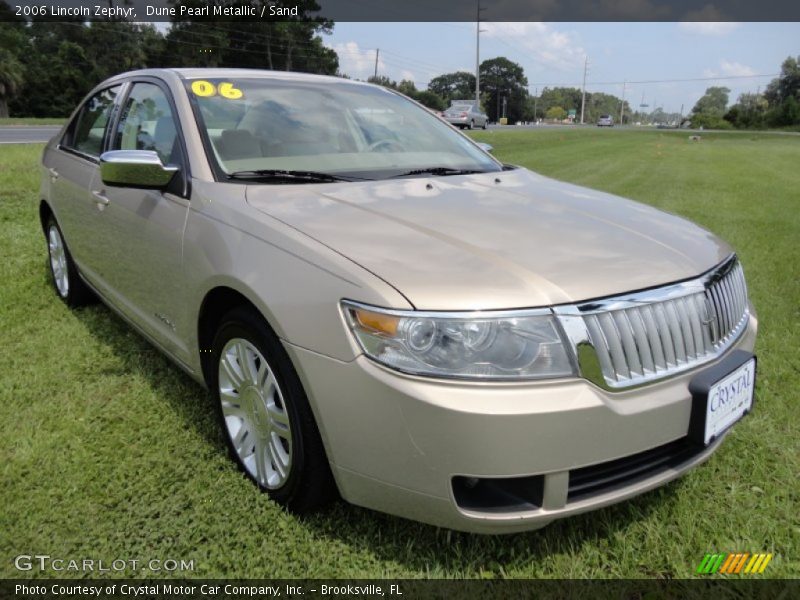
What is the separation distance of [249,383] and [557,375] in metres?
1.12

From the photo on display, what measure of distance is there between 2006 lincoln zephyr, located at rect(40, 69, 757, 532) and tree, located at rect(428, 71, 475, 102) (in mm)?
127768

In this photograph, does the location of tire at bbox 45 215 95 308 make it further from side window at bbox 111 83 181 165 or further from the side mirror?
the side mirror

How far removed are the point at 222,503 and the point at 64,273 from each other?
2.82m

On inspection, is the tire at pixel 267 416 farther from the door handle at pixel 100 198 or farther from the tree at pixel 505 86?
the tree at pixel 505 86

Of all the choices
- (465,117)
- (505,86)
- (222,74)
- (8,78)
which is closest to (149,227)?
(222,74)

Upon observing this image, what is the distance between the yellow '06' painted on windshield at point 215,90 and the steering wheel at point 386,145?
655 mm

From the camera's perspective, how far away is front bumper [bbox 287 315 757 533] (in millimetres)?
1613

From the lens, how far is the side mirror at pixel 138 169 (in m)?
2.52

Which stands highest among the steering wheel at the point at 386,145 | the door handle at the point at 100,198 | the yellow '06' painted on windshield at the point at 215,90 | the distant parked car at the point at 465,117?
the distant parked car at the point at 465,117

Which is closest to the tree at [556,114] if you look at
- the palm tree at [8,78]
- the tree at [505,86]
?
the tree at [505,86]

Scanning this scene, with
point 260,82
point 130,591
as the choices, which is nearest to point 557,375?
point 130,591

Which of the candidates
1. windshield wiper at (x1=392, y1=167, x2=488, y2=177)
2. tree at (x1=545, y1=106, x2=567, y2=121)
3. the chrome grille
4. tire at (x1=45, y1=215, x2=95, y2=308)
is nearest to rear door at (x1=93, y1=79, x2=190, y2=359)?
tire at (x1=45, y1=215, x2=95, y2=308)

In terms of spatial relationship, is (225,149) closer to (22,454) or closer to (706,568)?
(22,454)

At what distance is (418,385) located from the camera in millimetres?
1632
